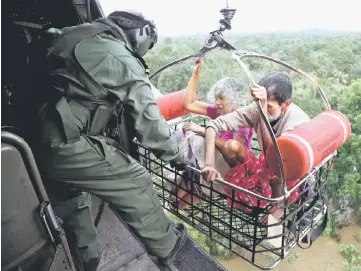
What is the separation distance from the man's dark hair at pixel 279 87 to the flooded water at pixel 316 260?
14.3m

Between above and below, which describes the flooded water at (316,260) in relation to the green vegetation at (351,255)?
below

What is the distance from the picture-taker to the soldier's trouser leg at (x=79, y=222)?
2002 mm

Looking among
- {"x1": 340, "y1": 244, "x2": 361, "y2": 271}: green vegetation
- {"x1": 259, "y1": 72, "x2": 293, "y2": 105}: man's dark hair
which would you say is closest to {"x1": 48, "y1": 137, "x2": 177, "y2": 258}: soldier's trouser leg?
{"x1": 259, "y1": 72, "x2": 293, "y2": 105}: man's dark hair

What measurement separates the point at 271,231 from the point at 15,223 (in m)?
1.20

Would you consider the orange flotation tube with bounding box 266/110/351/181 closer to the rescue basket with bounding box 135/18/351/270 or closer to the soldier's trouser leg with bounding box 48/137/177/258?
the rescue basket with bounding box 135/18/351/270

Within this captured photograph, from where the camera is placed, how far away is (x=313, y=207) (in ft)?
6.33

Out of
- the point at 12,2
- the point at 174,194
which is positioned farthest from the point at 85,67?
the point at 12,2

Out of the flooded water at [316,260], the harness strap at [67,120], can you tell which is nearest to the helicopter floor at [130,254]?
the harness strap at [67,120]

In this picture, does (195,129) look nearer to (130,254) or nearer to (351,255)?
(130,254)

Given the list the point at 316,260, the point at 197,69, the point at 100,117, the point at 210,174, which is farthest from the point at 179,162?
the point at 316,260

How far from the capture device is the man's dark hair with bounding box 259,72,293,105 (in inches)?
81.9

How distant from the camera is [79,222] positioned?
80.1 inches

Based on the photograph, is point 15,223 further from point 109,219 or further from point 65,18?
point 65,18

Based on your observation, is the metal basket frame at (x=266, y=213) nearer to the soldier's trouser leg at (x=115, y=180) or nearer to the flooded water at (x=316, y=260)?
the soldier's trouser leg at (x=115, y=180)
